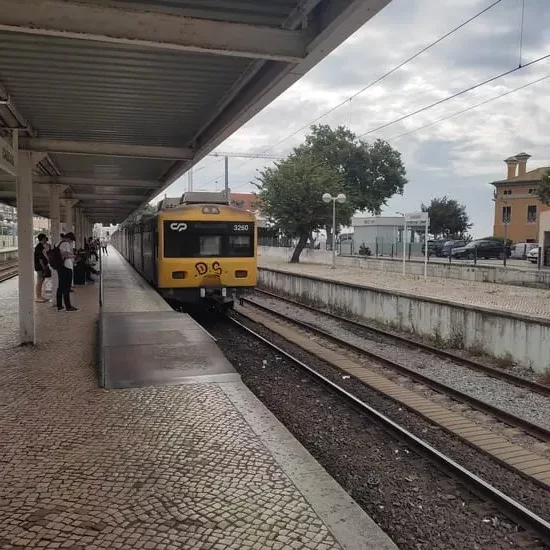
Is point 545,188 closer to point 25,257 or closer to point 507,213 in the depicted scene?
point 507,213

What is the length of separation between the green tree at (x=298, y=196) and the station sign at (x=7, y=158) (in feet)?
85.9

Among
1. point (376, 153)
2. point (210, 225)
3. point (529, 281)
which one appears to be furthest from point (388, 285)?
point (376, 153)

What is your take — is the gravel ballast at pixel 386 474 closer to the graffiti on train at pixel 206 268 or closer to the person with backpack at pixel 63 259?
the graffiti on train at pixel 206 268

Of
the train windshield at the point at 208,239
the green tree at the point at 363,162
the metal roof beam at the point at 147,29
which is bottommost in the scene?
the train windshield at the point at 208,239

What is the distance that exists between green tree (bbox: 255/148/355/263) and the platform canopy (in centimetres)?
2355

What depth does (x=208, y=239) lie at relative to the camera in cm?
1279

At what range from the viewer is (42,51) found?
5.35m

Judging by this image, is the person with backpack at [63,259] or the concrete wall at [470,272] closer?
the person with backpack at [63,259]

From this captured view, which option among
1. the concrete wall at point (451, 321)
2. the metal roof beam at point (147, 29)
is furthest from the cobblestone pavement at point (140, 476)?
the concrete wall at point (451, 321)

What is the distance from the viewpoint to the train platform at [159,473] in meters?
3.04

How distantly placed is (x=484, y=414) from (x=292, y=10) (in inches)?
214

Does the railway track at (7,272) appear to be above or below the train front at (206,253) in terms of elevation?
below

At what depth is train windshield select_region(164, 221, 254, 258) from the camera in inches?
491

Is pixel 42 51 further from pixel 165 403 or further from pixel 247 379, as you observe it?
pixel 247 379
